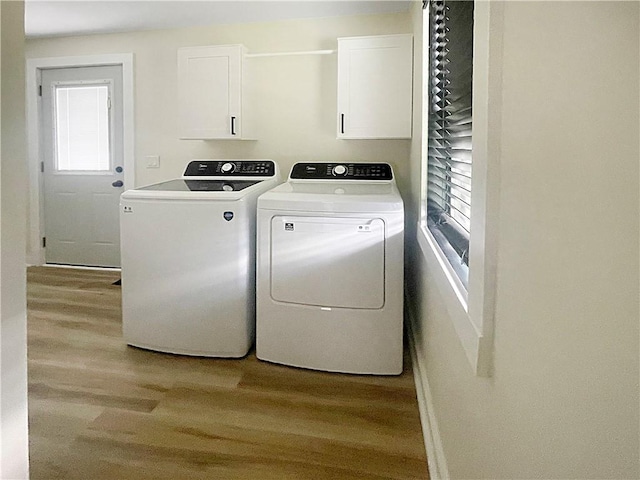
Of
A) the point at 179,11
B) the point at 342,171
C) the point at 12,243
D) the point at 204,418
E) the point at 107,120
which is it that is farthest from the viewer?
the point at 107,120

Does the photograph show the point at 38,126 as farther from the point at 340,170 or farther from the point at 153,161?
the point at 340,170

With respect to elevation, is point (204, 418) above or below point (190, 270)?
below

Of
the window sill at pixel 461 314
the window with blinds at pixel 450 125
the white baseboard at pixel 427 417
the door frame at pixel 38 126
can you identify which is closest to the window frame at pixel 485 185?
the window sill at pixel 461 314

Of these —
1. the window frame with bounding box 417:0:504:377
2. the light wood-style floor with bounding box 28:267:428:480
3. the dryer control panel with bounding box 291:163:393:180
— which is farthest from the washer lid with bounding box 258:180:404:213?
the window frame with bounding box 417:0:504:377

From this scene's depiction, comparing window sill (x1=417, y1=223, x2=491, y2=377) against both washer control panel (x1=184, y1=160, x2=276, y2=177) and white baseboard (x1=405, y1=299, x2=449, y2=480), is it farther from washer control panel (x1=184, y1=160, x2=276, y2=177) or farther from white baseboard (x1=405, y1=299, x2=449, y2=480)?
washer control panel (x1=184, y1=160, x2=276, y2=177)

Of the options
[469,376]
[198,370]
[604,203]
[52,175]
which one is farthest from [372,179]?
[52,175]

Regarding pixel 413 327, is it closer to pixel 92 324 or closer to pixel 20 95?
pixel 92 324

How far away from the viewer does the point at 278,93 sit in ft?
11.4

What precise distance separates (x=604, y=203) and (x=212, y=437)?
169 centimetres

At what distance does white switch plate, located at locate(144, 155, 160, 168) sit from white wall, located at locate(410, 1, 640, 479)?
11.2ft

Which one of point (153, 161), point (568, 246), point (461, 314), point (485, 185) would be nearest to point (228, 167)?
point (153, 161)

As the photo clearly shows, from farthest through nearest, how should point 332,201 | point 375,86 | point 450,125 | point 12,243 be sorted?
1. point 375,86
2. point 332,201
3. point 450,125
4. point 12,243

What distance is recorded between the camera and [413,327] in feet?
8.71

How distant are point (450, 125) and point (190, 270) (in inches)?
58.1
